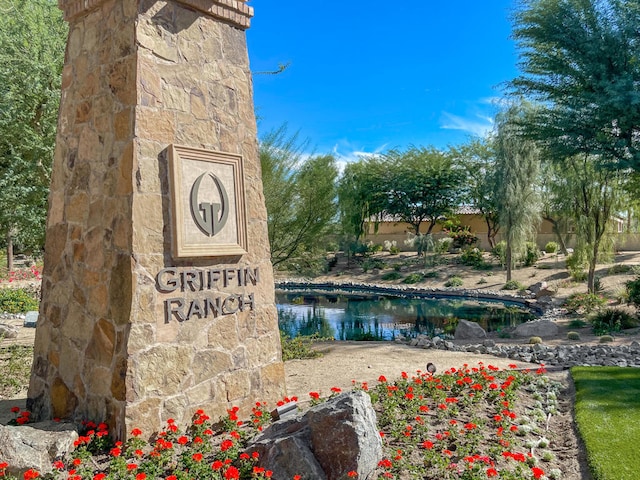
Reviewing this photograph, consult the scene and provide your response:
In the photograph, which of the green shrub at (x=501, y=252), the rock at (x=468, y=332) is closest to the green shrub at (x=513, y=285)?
the green shrub at (x=501, y=252)

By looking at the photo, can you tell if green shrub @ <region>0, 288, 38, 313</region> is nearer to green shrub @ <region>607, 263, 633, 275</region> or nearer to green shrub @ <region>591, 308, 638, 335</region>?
green shrub @ <region>591, 308, 638, 335</region>

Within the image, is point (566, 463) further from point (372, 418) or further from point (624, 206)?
point (624, 206)

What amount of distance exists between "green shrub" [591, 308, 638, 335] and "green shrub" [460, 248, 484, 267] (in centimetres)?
1613

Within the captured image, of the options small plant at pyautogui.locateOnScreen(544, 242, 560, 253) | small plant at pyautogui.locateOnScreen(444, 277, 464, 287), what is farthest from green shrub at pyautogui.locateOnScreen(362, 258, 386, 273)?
small plant at pyautogui.locateOnScreen(544, 242, 560, 253)

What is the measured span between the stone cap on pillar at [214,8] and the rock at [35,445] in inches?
156

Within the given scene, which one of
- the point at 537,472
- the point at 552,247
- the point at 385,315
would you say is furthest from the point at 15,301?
the point at 552,247

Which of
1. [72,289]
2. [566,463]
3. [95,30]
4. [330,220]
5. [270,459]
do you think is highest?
[95,30]

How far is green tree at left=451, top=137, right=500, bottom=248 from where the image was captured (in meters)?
34.5

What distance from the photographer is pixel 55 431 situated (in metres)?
4.35

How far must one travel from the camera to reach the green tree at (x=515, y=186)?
2273 centimetres

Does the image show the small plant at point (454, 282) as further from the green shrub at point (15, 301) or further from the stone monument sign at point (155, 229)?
the stone monument sign at point (155, 229)

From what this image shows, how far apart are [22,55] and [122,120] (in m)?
8.66

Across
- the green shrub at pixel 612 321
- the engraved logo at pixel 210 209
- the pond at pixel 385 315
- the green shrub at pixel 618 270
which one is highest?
the engraved logo at pixel 210 209

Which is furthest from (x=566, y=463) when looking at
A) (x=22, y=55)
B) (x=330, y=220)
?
(x=22, y=55)
